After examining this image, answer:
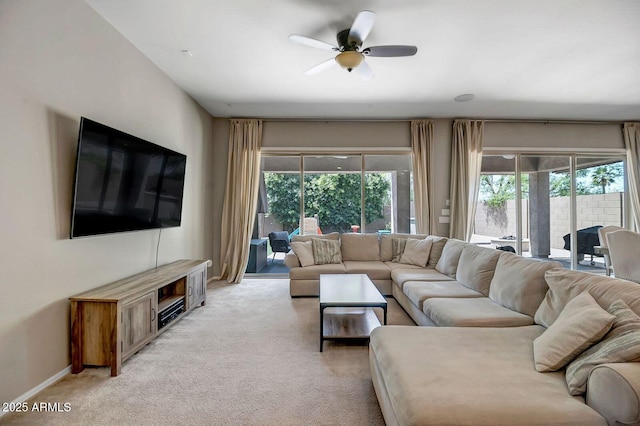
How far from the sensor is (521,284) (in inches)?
87.4

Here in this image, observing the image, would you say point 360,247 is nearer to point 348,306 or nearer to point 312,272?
point 312,272

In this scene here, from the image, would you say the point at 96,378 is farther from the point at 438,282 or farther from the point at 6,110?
the point at 438,282

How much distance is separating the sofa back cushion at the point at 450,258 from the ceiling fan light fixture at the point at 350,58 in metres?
2.37

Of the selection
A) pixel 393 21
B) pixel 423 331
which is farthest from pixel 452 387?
pixel 393 21

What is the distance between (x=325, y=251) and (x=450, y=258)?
5.66 feet

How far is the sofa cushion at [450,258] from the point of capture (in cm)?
345

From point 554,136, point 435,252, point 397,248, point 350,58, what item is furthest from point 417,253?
point 554,136

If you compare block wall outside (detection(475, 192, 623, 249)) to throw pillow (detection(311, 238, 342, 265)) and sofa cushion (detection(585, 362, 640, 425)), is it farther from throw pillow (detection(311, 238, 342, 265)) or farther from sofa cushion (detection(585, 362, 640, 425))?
sofa cushion (detection(585, 362, 640, 425))

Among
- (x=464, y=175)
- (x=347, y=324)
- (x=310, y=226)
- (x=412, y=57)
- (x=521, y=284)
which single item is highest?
(x=412, y=57)

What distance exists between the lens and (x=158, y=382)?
2.04m

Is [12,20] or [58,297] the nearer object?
[12,20]

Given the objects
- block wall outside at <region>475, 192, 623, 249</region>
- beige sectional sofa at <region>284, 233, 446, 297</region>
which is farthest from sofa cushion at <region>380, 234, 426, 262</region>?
block wall outside at <region>475, 192, 623, 249</region>

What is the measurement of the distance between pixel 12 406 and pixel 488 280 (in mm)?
3657

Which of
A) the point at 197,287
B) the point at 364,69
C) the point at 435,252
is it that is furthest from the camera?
the point at 435,252
